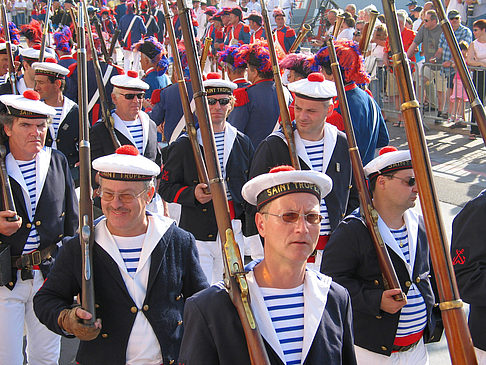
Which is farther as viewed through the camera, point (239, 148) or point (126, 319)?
point (239, 148)

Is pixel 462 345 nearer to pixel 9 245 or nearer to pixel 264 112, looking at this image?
pixel 9 245

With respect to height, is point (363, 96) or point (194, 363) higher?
point (363, 96)

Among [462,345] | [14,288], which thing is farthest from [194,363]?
[14,288]

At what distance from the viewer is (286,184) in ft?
8.96

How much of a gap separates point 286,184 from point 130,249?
1.06 m

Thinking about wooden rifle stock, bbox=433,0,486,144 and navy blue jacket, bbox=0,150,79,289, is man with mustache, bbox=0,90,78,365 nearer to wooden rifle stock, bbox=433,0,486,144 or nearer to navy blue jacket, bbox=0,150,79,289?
navy blue jacket, bbox=0,150,79,289

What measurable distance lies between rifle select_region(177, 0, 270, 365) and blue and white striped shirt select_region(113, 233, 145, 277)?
948 mm

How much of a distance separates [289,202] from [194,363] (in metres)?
0.76

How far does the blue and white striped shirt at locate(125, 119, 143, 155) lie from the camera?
6098mm

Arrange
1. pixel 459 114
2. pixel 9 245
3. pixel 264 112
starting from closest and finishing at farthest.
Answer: pixel 9 245
pixel 264 112
pixel 459 114

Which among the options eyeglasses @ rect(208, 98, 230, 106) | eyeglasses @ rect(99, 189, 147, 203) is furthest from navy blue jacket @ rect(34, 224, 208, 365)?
eyeglasses @ rect(208, 98, 230, 106)

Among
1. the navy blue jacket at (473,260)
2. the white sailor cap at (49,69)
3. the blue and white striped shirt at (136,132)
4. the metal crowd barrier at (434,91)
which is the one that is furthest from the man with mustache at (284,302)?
the metal crowd barrier at (434,91)

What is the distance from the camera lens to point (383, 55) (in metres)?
13.2

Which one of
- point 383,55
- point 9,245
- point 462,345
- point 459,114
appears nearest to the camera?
point 462,345
